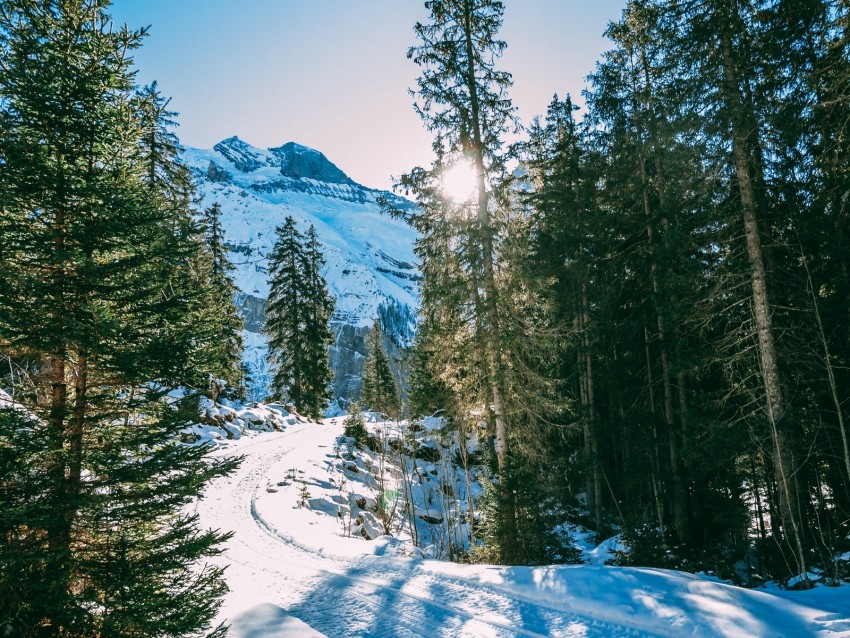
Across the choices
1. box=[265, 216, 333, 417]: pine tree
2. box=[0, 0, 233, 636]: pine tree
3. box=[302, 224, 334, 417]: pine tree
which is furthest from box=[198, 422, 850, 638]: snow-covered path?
box=[302, 224, 334, 417]: pine tree

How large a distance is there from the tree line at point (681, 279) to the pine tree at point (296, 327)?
2387cm

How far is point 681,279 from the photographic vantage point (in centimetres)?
1001

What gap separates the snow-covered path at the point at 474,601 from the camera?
4.66 metres

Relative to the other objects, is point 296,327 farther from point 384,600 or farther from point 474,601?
point 474,601

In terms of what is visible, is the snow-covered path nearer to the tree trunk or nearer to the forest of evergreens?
the forest of evergreens

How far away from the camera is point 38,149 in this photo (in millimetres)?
4676

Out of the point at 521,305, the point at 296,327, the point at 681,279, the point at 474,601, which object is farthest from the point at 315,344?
the point at 474,601

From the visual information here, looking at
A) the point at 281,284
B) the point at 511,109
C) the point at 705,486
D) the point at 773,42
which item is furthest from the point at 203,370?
the point at 281,284

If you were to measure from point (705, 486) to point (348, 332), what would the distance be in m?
145

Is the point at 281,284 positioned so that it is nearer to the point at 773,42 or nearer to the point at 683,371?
the point at 683,371

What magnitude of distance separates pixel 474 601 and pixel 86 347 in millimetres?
6015

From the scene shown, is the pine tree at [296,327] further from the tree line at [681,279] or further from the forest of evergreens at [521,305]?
the tree line at [681,279]

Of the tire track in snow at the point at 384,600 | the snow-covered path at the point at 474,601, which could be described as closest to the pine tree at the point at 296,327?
the tire track in snow at the point at 384,600

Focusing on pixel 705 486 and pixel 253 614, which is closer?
pixel 253 614
